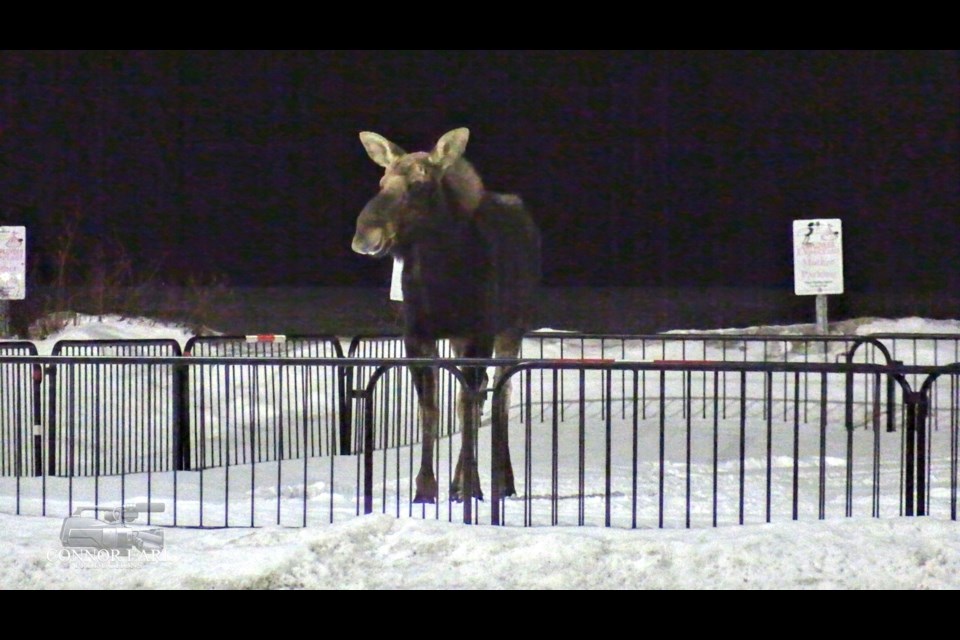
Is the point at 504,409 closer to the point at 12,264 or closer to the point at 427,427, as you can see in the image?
the point at 427,427

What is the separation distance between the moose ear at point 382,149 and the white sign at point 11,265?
6967 millimetres

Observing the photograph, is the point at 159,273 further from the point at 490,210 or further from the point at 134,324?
the point at 490,210

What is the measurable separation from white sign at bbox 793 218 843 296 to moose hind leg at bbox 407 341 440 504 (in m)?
7.56

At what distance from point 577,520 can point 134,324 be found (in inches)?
518

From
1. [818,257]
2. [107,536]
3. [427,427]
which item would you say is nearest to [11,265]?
[427,427]

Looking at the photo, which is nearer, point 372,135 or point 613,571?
point 613,571

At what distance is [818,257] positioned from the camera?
15242mm

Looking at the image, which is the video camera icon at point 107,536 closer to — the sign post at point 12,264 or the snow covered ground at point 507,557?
the snow covered ground at point 507,557

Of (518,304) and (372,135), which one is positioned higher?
(372,135)

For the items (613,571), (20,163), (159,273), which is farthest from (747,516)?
(20,163)

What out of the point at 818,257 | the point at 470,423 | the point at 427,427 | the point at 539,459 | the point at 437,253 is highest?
the point at 818,257

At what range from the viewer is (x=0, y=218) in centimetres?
1909

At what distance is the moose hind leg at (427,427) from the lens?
28.6 feet

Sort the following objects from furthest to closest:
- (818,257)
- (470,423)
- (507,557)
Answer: (818,257)
(470,423)
(507,557)
